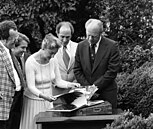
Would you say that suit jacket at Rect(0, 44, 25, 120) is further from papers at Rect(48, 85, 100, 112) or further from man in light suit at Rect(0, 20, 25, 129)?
papers at Rect(48, 85, 100, 112)

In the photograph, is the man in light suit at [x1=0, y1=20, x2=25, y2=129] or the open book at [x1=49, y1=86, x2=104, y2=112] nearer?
the open book at [x1=49, y1=86, x2=104, y2=112]

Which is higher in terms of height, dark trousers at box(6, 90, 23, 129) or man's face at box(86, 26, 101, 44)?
man's face at box(86, 26, 101, 44)

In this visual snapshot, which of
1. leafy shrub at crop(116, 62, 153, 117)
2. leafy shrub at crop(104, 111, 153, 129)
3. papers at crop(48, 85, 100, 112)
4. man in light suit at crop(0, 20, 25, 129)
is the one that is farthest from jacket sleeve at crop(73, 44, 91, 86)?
leafy shrub at crop(104, 111, 153, 129)

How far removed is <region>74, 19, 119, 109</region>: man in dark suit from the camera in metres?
6.37

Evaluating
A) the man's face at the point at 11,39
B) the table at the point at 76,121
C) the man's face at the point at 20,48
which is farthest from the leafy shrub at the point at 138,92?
the man's face at the point at 11,39

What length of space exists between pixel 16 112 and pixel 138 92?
8.69ft

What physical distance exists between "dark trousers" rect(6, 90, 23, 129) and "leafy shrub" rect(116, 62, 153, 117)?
92.4 inches

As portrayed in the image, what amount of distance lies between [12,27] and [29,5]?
525 centimetres

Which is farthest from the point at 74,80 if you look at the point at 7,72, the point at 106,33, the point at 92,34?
the point at 106,33

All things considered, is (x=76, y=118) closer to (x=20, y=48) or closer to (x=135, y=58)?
(x=20, y=48)

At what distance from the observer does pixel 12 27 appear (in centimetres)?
585

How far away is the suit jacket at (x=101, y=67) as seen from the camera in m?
6.37

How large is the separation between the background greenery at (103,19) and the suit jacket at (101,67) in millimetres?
2703

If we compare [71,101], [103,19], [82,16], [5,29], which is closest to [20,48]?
[5,29]
